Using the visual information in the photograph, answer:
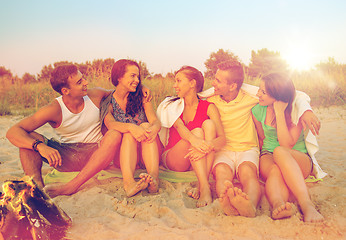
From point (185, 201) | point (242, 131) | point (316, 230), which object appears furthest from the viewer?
point (242, 131)

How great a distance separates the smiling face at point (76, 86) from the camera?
10.7 ft

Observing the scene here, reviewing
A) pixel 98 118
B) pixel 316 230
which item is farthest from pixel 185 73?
pixel 316 230

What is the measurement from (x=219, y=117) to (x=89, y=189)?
5.40 ft

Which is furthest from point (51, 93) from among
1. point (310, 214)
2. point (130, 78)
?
point (310, 214)

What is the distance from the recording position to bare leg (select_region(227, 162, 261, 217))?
7.70 ft

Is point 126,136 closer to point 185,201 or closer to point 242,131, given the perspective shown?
point 185,201

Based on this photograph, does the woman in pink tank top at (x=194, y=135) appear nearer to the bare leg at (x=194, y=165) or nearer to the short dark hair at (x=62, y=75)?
the bare leg at (x=194, y=165)

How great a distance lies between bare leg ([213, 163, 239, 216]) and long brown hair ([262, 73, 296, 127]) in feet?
2.84

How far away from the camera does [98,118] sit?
358 centimetres

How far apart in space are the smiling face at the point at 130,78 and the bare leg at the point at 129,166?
57cm

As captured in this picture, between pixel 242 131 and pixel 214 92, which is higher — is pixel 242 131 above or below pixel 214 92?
below

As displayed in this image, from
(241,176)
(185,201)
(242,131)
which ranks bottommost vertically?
(185,201)

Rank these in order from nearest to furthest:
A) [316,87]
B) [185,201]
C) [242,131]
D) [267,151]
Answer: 1. [185,201]
2. [267,151]
3. [242,131]
4. [316,87]

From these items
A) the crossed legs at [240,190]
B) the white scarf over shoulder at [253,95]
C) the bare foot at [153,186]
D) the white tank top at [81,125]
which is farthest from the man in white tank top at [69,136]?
the crossed legs at [240,190]
